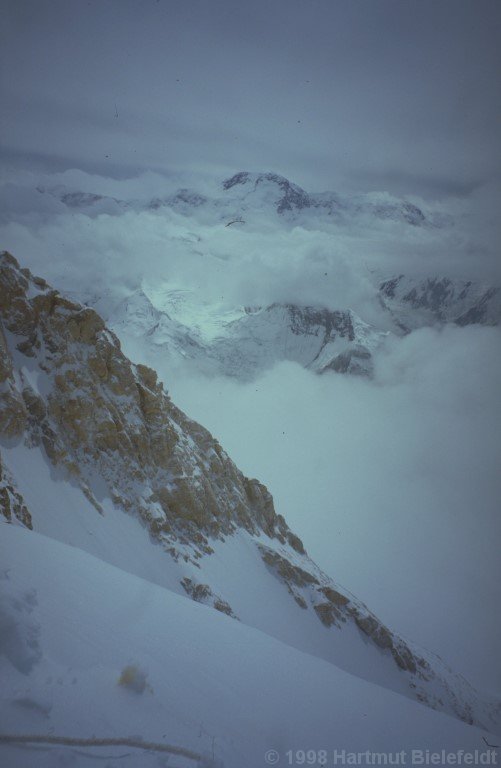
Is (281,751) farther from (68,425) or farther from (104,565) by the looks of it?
(68,425)

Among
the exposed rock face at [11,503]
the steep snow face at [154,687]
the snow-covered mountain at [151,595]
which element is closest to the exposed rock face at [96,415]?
the snow-covered mountain at [151,595]

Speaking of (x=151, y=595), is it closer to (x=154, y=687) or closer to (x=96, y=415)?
(x=154, y=687)

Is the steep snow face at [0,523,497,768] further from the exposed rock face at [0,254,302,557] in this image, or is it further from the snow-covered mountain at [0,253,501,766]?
the exposed rock face at [0,254,302,557]

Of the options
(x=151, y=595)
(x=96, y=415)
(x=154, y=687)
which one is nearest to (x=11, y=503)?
(x=151, y=595)

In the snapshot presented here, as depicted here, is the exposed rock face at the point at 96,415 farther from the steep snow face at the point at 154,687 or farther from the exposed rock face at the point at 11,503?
the steep snow face at the point at 154,687

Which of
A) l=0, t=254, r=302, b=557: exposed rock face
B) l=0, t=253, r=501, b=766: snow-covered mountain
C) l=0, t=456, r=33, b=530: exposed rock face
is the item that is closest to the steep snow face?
l=0, t=253, r=501, b=766: snow-covered mountain

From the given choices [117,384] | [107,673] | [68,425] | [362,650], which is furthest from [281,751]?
[362,650]
